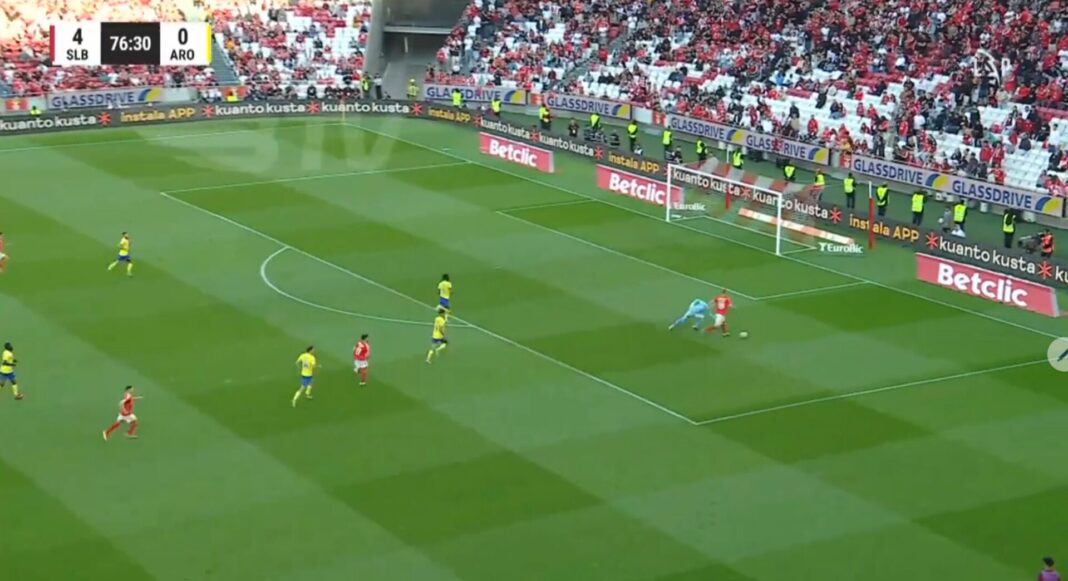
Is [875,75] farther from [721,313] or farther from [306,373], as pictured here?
[306,373]

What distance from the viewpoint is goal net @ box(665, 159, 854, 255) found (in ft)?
174

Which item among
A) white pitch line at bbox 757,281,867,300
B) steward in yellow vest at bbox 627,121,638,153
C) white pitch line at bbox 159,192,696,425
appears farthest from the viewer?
steward in yellow vest at bbox 627,121,638,153

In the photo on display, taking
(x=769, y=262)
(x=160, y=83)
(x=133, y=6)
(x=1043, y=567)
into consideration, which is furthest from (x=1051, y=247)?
(x=133, y=6)

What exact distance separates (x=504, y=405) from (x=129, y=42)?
1779 inches

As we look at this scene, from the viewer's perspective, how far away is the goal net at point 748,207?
5316cm

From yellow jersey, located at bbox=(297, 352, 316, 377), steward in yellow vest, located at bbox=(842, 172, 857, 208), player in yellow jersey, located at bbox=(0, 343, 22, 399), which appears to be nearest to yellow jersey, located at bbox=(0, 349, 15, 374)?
player in yellow jersey, located at bbox=(0, 343, 22, 399)

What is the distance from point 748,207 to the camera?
183 ft

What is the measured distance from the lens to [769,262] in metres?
50.8

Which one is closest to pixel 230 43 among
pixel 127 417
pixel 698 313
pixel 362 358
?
pixel 698 313

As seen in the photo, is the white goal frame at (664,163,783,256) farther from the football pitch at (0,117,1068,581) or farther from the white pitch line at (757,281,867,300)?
the white pitch line at (757,281,867,300)

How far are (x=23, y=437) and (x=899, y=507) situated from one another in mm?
17760

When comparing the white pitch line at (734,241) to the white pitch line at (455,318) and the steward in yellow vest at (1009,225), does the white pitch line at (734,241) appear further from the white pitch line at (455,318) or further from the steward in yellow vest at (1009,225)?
the white pitch line at (455,318)

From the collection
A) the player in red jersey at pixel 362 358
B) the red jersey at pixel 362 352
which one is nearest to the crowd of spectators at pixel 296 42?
the player in red jersey at pixel 362 358

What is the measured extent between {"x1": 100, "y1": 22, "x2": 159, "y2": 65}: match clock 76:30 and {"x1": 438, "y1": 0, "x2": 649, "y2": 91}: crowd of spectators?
49.8ft
